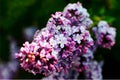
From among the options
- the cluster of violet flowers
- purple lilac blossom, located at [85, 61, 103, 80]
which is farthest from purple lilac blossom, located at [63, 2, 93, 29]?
purple lilac blossom, located at [85, 61, 103, 80]

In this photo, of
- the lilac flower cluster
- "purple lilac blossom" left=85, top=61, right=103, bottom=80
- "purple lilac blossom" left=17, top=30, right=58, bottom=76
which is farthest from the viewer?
"purple lilac blossom" left=85, top=61, right=103, bottom=80

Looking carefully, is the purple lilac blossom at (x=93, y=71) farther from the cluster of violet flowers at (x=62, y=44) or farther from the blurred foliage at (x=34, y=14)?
the blurred foliage at (x=34, y=14)

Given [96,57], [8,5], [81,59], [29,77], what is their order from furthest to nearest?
[8,5] < [29,77] < [96,57] < [81,59]

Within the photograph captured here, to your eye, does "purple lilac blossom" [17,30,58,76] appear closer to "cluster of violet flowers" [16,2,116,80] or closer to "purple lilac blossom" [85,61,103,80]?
"cluster of violet flowers" [16,2,116,80]

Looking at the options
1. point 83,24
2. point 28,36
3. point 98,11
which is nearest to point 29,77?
point 28,36

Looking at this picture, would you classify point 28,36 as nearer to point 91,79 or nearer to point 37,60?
point 91,79

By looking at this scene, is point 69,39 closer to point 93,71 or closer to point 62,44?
point 62,44

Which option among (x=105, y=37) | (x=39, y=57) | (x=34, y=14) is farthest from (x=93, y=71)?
(x=34, y=14)
